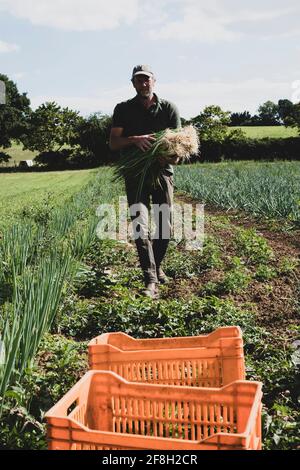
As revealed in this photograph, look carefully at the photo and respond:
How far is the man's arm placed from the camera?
3.89 metres

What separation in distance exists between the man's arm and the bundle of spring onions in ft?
0.17

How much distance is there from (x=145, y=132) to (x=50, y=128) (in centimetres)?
4694

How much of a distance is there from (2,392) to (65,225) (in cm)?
300

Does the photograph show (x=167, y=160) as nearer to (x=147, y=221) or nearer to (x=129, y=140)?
(x=129, y=140)

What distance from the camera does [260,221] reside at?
305 inches

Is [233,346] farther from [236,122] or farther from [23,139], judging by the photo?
[236,122]

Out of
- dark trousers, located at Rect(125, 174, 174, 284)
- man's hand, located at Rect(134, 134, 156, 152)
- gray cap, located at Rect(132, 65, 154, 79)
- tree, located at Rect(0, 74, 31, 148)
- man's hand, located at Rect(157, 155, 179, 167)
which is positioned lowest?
dark trousers, located at Rect(125, 174, 174, 284)

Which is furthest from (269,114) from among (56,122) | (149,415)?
(149,415)

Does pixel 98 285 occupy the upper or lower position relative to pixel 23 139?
lower

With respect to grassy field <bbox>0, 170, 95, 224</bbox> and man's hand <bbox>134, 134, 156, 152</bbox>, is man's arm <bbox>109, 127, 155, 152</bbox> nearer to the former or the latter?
man's hand <bbox>134, 134, 156, 152</bbox>

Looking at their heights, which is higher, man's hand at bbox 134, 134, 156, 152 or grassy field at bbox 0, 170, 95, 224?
man's hand at bbox 134, 134, 156, 152

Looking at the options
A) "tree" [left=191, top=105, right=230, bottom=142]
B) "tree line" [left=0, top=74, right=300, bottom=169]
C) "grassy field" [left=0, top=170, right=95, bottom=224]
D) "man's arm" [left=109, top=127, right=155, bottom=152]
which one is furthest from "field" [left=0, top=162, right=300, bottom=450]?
"tree" [left=191, top=105, right=230, bottom=142]

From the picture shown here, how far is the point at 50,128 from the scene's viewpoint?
162 ft
